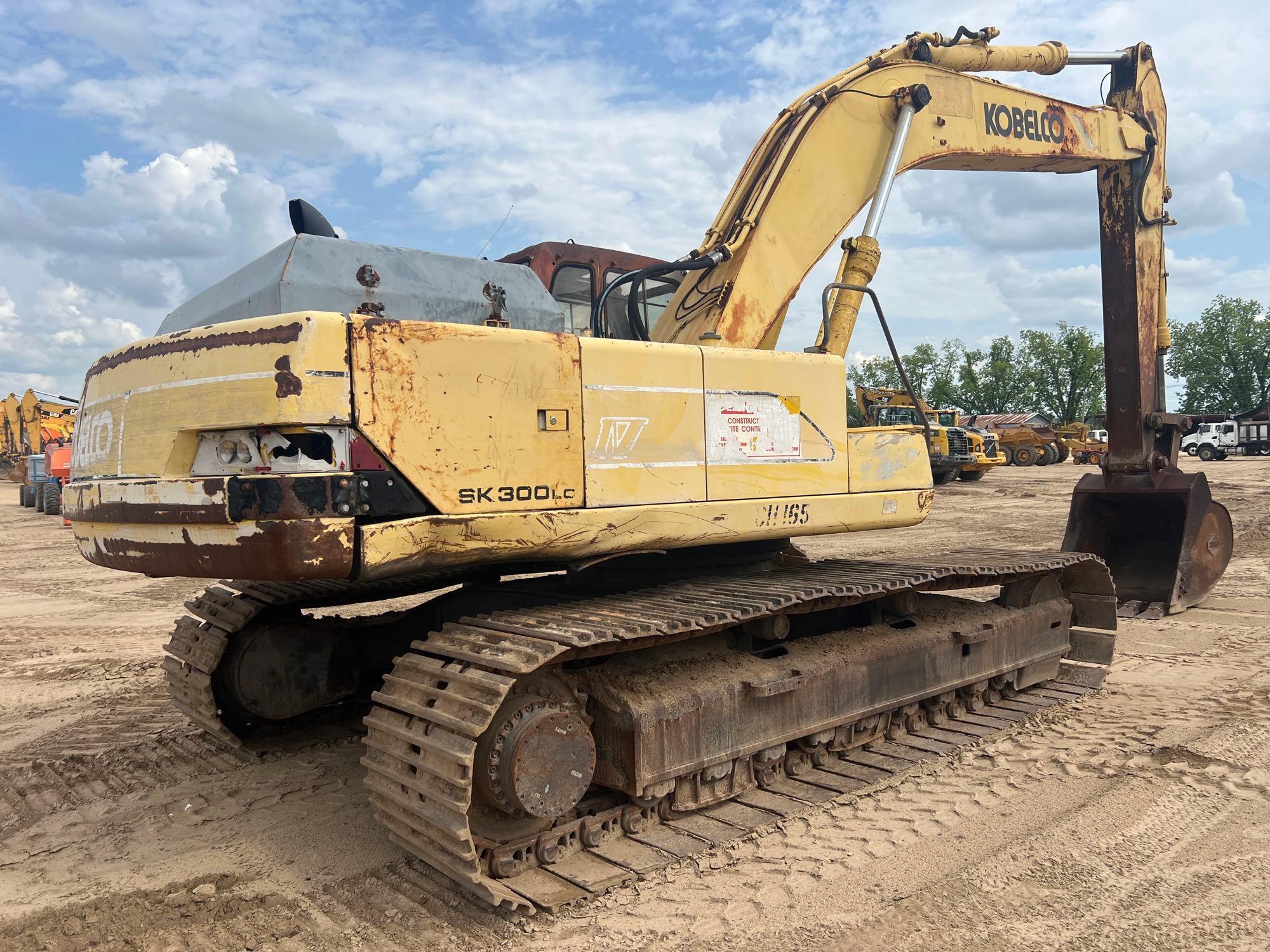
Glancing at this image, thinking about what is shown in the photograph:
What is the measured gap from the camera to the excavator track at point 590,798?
129 inches

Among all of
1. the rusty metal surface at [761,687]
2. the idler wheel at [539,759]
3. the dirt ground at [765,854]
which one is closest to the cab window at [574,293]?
the rusty metal surface at [761,687]

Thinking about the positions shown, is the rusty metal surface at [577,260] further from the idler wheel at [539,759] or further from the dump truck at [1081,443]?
the dump truck at [1081,443]

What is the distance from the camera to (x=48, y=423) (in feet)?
107

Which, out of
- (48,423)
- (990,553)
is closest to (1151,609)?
(990,553)

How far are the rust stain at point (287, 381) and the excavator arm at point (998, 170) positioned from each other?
91.4 inches

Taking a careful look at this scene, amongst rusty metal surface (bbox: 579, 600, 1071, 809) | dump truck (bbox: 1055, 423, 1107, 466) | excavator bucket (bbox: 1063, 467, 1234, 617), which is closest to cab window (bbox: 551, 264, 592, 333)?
rusty metal surface (bbox: 579, 600, 1071, 809)

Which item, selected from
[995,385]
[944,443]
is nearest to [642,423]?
[944,443]

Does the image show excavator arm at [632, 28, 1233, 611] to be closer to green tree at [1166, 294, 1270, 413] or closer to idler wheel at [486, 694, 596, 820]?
idler wheel at [486, 694, 596, 820]

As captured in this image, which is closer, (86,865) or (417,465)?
(417,465)

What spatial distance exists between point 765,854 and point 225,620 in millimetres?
3071

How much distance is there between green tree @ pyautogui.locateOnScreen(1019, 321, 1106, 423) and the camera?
7250cm

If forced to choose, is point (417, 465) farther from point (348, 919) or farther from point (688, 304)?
point (688, 304)

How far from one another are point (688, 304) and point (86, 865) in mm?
3860

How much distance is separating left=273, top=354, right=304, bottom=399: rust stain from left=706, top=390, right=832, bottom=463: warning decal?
1.79 m
